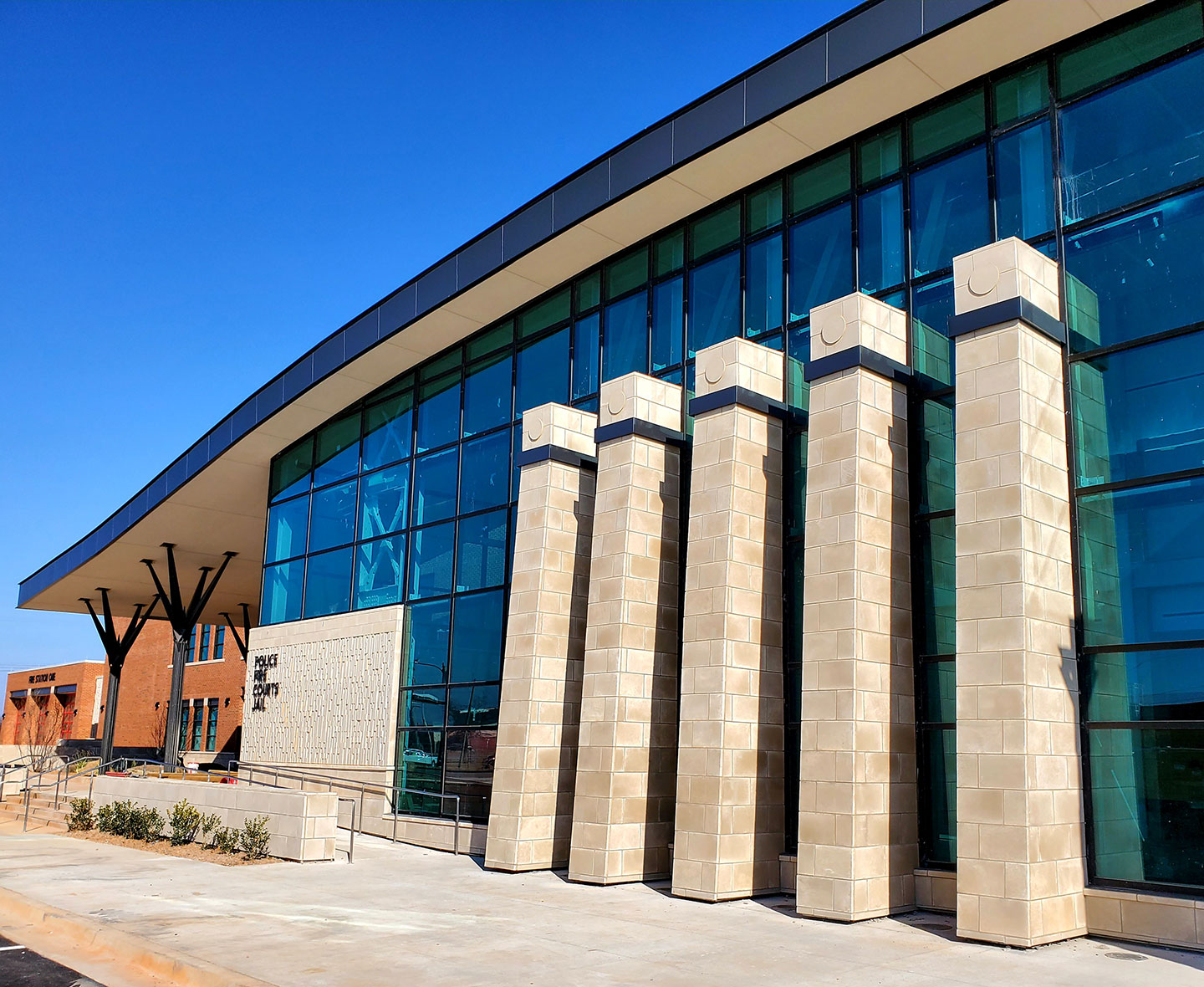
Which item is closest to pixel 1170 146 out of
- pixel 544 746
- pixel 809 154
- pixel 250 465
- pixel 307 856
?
pixel 809 154

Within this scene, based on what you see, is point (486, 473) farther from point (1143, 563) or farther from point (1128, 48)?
point (1128, 48)

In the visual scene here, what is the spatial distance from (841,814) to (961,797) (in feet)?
5.26

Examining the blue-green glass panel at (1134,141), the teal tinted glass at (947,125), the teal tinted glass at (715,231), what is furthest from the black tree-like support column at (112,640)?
the blue-green glass panel at (1134,141)

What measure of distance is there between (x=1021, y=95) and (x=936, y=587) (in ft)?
23.8

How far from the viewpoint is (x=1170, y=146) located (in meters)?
13.8

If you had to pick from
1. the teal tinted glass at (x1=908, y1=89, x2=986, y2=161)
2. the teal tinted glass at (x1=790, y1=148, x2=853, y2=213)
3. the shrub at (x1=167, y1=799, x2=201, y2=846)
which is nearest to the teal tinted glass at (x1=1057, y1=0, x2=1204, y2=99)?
the teal tinted glass at (x1=908, y1=89, x2=986, y2=161)

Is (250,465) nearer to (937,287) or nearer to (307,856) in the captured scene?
(307,856)

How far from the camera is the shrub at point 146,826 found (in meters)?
22.1

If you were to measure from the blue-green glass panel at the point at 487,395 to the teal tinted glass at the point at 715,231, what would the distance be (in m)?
5.67

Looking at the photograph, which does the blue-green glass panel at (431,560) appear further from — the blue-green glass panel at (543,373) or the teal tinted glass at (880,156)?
the teal tinted glass at (880,156)

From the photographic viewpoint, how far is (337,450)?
29359 millimetres

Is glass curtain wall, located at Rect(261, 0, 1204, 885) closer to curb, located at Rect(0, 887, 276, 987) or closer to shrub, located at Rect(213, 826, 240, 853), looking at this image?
shrub, located at Rect(213, 826, 240, 853)

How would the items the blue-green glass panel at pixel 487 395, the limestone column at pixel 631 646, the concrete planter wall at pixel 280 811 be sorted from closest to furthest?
the limestone column at pixel 631 646 → the concrete planter wall at pixel 280 811 → the blue-green glass panel at pixel 487 395

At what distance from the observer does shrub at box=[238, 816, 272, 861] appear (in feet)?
63.1
